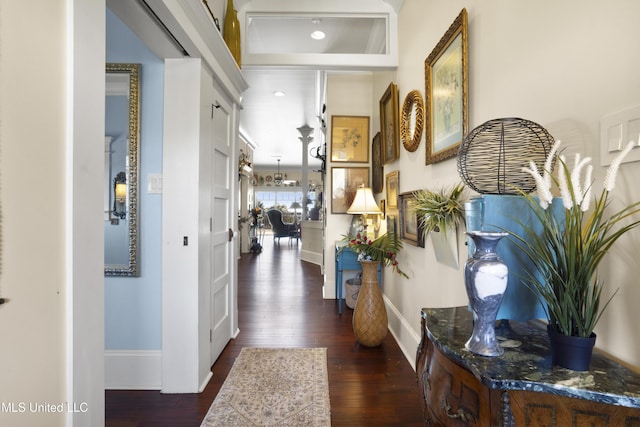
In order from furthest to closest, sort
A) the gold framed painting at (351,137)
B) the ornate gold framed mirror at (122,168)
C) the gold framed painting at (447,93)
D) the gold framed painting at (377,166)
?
the gold framed painting at (351,137), the gold framed painting at (377,166), the ornate gold framed mirror at (122,168), the gold framed painting at (447,93)

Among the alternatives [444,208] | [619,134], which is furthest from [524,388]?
[444,208]

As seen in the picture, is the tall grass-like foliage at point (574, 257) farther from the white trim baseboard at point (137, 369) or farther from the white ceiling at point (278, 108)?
the white ceiling at point (278, 108)

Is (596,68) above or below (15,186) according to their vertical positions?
above

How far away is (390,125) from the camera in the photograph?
2846mm

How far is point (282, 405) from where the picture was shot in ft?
5.97

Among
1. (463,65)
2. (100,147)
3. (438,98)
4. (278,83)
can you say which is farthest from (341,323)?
(278,83)

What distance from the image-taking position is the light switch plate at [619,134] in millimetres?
744

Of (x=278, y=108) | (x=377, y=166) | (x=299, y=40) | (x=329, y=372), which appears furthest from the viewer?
(x=278, y=108)

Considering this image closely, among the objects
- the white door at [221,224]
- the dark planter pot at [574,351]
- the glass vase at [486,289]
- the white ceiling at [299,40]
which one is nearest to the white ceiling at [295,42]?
the white ceiling at [299,40]

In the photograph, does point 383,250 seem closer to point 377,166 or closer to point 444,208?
point 444,208

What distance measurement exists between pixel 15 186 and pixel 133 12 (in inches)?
47.2

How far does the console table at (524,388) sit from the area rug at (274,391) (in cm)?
109

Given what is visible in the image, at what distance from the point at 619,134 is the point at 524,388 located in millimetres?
675

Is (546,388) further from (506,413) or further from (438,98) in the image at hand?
(438,98)
